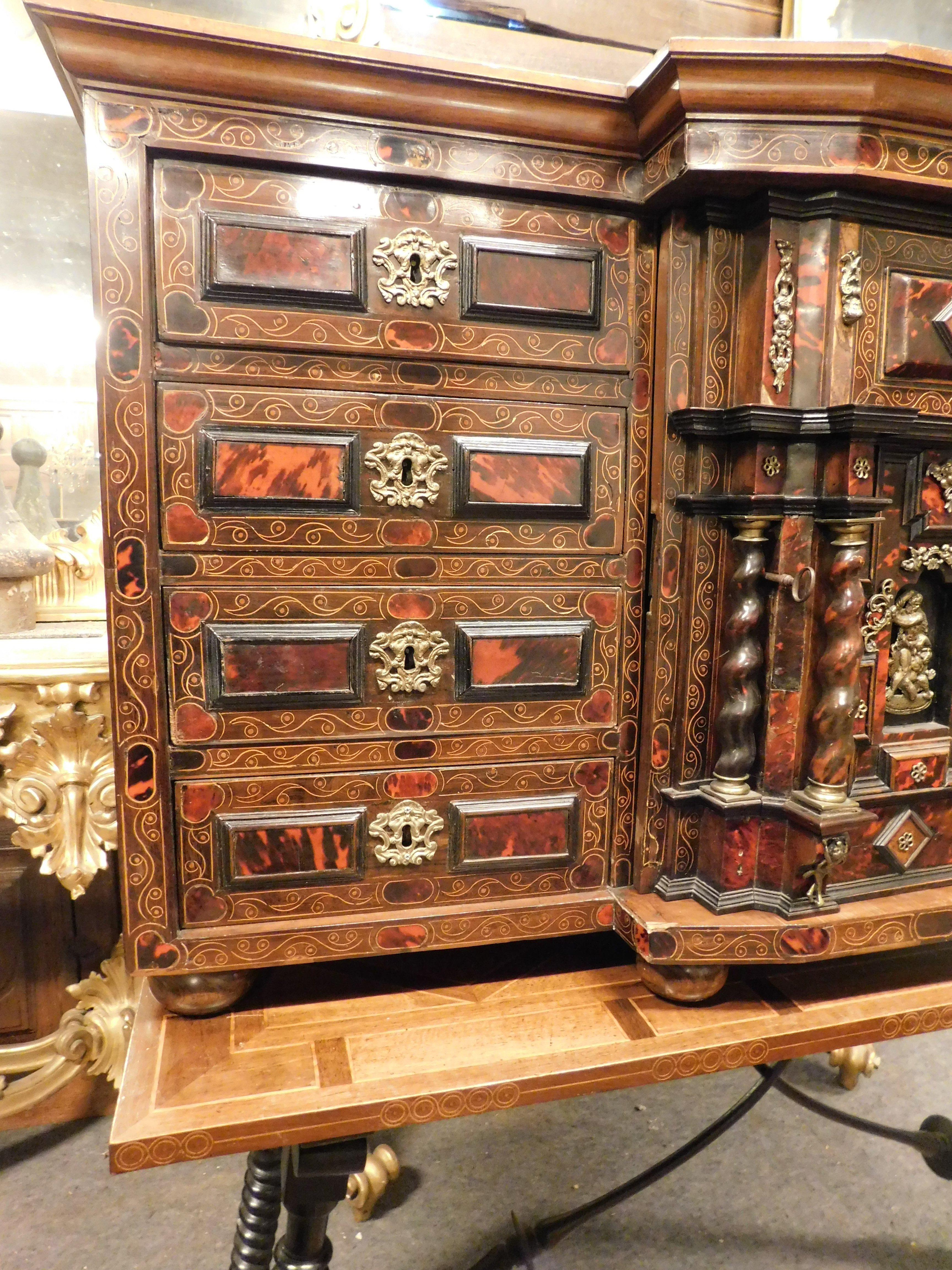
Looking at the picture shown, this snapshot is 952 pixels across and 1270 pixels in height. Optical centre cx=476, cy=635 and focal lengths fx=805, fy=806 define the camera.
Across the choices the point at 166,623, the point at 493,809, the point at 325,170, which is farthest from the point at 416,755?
the point at 325,170

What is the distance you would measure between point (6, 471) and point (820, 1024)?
6.27 ft

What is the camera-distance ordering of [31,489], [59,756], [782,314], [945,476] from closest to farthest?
[782,314] < [945,476] < [59,756] < [31,489]

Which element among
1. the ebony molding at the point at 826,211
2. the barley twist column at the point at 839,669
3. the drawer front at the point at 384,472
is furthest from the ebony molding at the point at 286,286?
the barley twist column at the point at 839,669

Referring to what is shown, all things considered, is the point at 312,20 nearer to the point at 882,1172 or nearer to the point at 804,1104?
the point at 804,1104

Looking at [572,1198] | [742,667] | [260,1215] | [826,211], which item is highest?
[826,211]

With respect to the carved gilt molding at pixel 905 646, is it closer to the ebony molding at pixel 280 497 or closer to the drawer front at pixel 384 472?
the drawer front at pixel 384 472

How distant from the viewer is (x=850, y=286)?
1081 millimetres

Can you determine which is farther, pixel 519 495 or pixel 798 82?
pixel 519 495

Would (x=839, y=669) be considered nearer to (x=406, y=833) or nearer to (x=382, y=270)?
(x=406, y=833)

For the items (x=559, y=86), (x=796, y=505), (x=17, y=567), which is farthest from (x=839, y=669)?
(x=17, y=567)

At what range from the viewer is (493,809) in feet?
3.86

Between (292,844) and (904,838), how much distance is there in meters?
0.92

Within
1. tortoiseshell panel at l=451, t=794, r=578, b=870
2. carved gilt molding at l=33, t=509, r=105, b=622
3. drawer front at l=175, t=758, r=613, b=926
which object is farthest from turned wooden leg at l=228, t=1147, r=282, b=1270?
carved gilt molding at l=33, t=509, r=105, b=622

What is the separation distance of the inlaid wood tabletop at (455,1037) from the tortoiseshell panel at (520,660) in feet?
1.53
